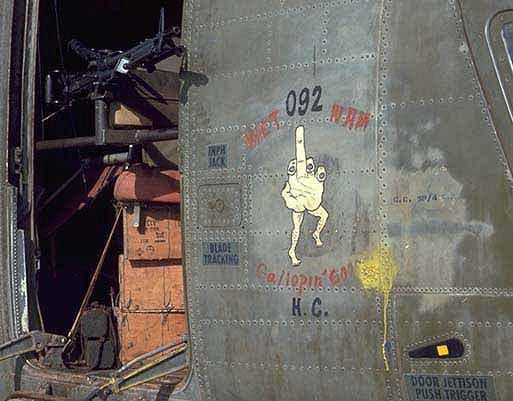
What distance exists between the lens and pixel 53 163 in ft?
26.7

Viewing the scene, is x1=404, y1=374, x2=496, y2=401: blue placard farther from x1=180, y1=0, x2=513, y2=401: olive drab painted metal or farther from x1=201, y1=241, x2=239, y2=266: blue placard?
x1=201, y1=241, x2=239, y2=266: blue placard

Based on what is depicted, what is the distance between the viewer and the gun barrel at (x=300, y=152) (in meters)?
5.10

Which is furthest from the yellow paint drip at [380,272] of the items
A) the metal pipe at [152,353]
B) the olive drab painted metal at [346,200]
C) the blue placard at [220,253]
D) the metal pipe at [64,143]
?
the metal pipe at [64,143]

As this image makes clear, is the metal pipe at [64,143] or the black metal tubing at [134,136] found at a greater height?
the metal pipe at [64,143]

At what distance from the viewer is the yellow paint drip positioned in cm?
475

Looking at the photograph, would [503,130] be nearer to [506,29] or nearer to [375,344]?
[506,29]

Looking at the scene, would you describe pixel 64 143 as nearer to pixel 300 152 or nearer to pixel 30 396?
pixel 30 396

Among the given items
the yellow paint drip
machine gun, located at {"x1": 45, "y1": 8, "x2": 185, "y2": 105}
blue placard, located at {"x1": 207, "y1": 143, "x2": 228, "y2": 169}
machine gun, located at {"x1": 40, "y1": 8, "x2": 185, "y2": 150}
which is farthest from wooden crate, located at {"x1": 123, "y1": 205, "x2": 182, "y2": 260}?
the yellow paint drip

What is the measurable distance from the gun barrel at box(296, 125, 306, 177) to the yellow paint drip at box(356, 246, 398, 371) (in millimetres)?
605

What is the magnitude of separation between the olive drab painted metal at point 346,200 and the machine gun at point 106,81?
0.79ft

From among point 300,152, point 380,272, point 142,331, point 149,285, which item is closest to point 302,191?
point 300,152

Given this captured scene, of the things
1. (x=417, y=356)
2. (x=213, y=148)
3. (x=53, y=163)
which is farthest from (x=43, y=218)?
(x=417, y=356)

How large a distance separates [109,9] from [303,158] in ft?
13.1

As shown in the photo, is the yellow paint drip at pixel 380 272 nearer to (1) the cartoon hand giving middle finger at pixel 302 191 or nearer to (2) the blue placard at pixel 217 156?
(1) the cartoon hand giving middle finger at pixel 302 191
